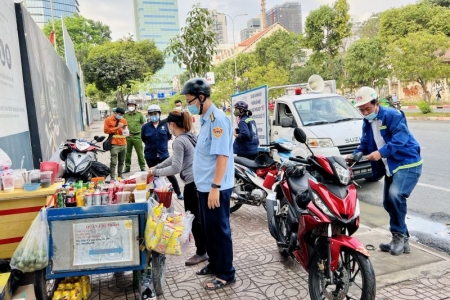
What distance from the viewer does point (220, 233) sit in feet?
11.1

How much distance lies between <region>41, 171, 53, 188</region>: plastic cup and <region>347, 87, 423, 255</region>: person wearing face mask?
2833mm

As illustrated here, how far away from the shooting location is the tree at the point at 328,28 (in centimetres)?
2992

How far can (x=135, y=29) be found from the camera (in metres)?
130

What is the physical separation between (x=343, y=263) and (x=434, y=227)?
283cm

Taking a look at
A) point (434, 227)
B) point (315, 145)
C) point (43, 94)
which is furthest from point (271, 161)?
point (43, 94)

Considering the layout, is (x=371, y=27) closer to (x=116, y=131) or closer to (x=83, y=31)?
(x=83, y=31)

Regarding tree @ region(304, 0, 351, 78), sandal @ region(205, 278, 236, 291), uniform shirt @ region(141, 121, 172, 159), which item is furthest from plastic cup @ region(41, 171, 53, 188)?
tree @ region(304, 0, 351, 78)

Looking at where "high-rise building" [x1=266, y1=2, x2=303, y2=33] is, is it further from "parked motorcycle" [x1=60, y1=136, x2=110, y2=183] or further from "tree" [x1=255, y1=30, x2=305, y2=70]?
"parked motorcycle" [x1=60, y1=136, x2=110, y2=183]

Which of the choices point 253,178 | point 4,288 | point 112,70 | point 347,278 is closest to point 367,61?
point 112,70

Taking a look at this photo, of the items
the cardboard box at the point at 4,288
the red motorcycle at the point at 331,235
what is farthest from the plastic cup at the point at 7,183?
the red motorcycle at the point at 331,235

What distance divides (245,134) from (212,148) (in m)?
3.24

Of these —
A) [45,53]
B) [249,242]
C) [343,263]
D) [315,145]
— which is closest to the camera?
[343,263]

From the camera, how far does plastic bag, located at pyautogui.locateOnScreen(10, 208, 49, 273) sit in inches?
112

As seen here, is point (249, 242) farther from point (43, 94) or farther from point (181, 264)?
point (43, 94)
